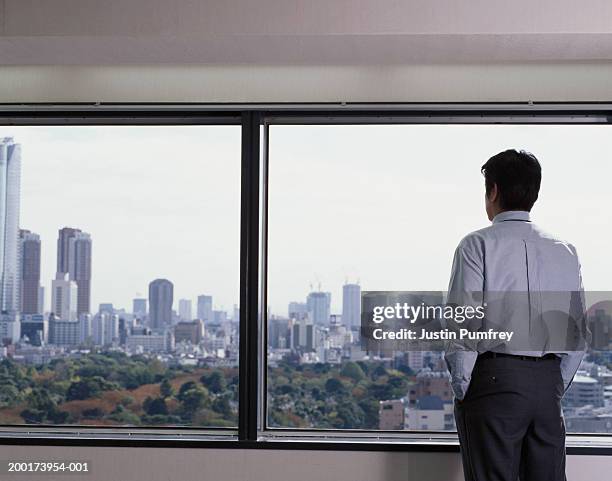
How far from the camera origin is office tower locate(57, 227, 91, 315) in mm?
3260

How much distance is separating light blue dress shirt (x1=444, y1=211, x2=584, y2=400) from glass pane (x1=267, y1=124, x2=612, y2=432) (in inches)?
23.7

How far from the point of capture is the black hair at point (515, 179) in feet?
8.48

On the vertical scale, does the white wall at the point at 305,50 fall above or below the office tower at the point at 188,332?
above

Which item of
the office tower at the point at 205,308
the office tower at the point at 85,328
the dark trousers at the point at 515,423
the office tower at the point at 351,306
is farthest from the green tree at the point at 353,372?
the office tower at the point at 85,328

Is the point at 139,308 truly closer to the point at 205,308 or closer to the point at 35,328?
the point at 205,308

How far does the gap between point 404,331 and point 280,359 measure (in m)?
0.55

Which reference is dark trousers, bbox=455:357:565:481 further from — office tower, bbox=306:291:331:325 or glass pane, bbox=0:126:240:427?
glass pane, bbox=0:126:240:427

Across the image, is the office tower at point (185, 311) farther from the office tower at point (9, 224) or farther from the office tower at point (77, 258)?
the office tower at point (9, 224)

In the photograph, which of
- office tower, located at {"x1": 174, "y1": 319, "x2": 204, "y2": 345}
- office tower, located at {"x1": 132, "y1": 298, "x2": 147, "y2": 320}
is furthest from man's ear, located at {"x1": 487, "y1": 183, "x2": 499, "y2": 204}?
office tower, located at {"x1": 132, "y1": 298, "x2": 147, "y2": 320}

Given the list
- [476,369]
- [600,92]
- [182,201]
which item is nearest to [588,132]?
[600,92]

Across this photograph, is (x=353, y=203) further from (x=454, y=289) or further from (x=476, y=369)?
(x=476, y=369)

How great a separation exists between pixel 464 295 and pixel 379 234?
0.75 meters

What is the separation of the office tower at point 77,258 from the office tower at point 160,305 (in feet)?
0.94

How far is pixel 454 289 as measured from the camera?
2.59 meters
